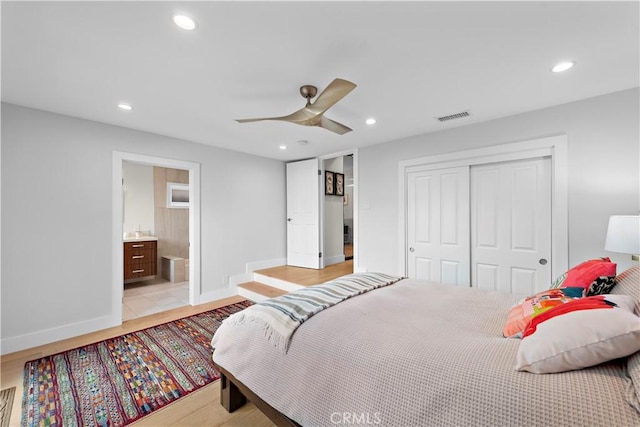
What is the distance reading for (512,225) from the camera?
2.90 meters

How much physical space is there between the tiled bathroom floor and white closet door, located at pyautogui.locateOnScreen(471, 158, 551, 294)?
4.12 metres

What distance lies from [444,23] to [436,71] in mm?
528

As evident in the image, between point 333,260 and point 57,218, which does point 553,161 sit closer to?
point 333,260

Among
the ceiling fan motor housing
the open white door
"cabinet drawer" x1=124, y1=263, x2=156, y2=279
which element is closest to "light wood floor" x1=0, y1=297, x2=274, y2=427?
"cabinet drawer" x1=124, y1=263, x2=156, y2=279

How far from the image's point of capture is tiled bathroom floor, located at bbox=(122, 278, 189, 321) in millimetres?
3627

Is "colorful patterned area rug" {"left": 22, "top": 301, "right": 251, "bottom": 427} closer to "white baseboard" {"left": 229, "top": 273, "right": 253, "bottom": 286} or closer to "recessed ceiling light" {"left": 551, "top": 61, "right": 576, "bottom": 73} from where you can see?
"white baseboard" {"left": 229, "top": 273, "right": 253, "bottom": 286}

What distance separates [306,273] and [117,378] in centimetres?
279

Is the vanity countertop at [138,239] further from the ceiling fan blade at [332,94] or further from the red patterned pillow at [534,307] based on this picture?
the red patterned pillow at [534,307]

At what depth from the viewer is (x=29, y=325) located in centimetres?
262

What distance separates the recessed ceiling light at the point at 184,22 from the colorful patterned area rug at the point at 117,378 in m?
2.45

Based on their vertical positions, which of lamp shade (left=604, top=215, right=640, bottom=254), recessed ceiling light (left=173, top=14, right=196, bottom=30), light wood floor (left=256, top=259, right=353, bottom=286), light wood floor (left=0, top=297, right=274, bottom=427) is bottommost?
light wood floor (left=0, top=297, right=274, bottom=427)

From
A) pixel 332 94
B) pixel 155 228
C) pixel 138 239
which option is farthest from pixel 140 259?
pixel 332 94

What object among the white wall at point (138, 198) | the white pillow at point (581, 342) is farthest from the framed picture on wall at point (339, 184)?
the white pillow at point (581, 342)

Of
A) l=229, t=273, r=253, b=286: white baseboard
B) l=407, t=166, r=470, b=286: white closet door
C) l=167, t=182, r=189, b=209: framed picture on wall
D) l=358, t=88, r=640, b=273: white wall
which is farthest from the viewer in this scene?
l=167, t=182, r=189, b=209: framed picture on wall
